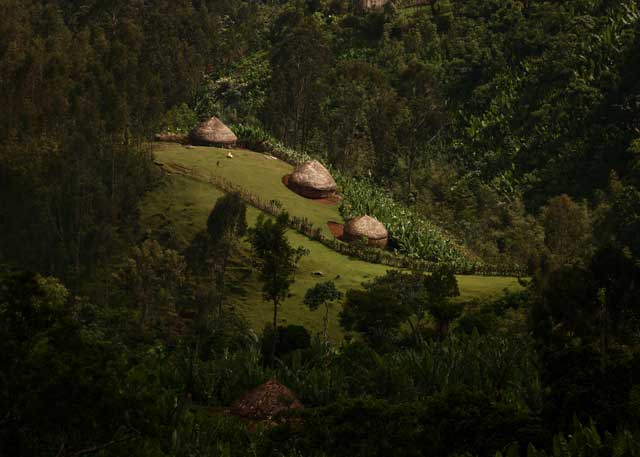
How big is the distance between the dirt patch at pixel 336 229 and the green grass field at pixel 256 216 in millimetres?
405

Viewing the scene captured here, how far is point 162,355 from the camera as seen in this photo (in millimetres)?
Answer: 26906

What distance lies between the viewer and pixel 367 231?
134 ft

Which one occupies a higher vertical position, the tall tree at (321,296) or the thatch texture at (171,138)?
the tall tree at (321,296)

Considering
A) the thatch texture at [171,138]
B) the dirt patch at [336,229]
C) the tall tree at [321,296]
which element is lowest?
the dirt patch at [336,229]

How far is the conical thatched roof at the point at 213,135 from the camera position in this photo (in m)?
→ 50.8

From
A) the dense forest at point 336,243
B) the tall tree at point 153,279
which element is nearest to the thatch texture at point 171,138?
the dense forest at point 336,243

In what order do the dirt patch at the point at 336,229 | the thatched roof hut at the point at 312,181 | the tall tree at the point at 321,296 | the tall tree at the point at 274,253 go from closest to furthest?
the tall tree at the point at 274,253 < the tall tree at the point at 321,296 < the dirt patch at the point at 336,229 < the thatched roof hut at the point at 312,181

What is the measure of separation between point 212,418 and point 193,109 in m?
47.4

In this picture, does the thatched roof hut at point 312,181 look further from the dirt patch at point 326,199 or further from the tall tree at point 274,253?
the tall tree at point 274,253

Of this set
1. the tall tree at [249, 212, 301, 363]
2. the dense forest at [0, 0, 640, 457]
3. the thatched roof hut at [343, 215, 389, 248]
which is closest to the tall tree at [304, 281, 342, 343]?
the dense forest at [0, 0, 640, 457]

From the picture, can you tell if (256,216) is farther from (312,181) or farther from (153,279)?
(153,279)

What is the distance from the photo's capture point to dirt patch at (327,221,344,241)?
138 ft

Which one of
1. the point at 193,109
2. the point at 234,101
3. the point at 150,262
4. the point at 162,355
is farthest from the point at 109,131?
the point at 234,101

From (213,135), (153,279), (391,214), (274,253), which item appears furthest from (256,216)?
(274,253)
